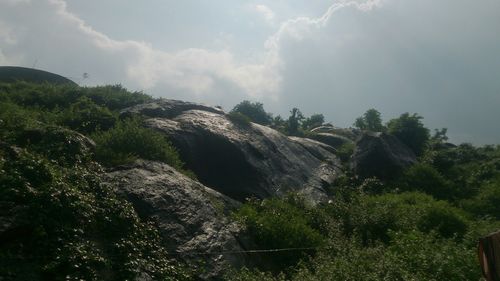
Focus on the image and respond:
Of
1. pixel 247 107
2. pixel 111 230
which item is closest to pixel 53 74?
pixel 247 107

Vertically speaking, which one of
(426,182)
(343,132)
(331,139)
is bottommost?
(426,182)

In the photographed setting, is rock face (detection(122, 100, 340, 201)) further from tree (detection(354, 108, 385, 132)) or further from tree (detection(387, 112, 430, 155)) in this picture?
tree (detection(354, 108, 385, 132))

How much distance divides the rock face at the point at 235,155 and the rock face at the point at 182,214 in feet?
18.8

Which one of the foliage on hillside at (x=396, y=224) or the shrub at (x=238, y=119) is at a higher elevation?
the shrub at (x=238, y=119)

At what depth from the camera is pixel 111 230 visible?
549 inches

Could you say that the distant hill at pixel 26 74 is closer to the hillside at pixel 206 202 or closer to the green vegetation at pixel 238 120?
the hillside at pixel 206 202

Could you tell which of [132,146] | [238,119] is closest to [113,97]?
[238,119]

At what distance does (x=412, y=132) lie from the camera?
1486 inches

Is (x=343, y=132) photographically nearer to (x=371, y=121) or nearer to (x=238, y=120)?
(x=371, y=121)

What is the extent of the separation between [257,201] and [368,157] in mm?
11967

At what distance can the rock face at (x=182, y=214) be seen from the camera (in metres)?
15.4

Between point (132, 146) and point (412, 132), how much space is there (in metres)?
24.2

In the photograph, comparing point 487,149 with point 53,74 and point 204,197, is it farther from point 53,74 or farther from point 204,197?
point 53,74

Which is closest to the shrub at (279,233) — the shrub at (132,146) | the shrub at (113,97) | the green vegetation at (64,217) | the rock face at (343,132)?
the shrub at (132,146)
